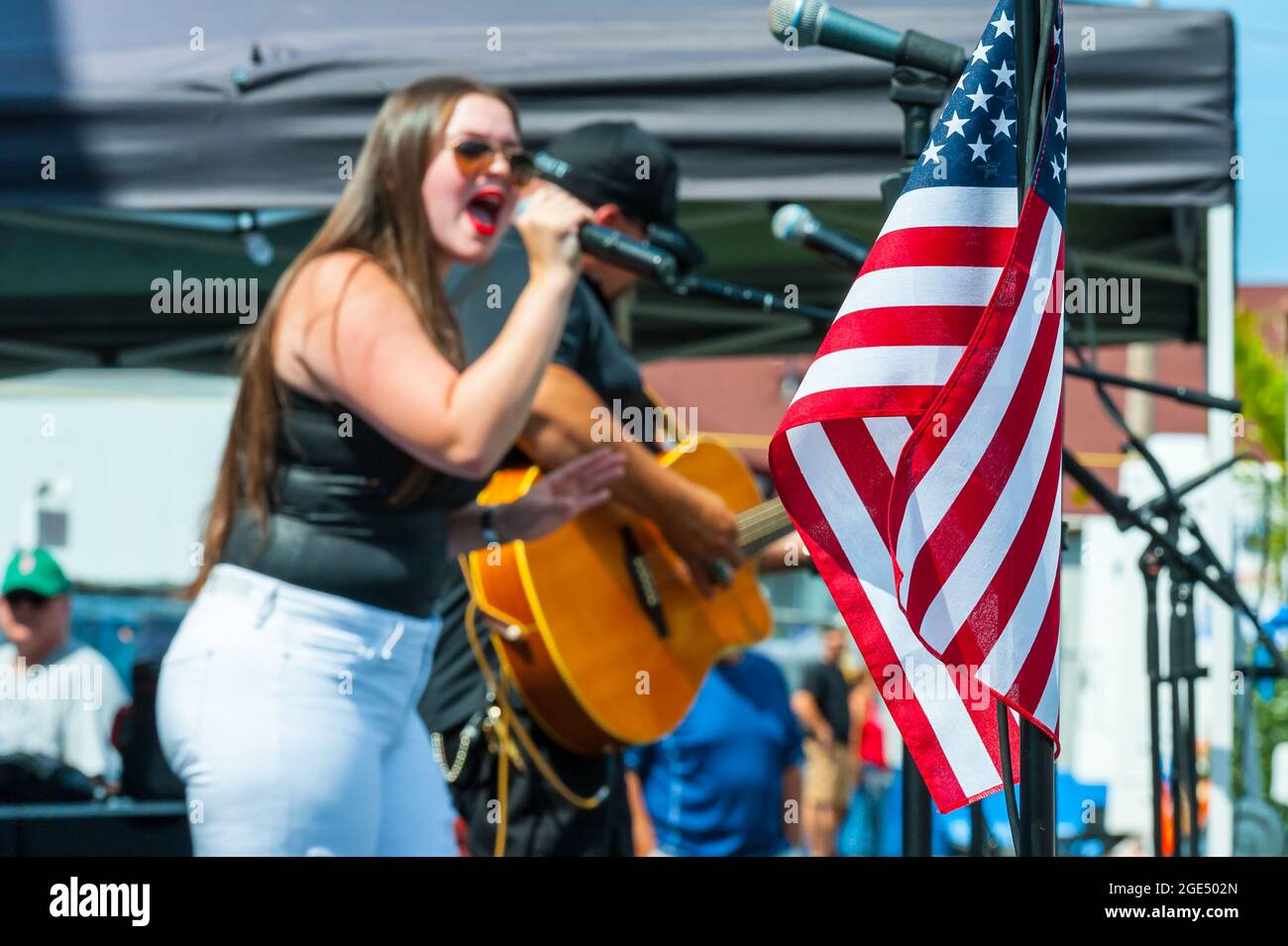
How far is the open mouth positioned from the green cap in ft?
12.2

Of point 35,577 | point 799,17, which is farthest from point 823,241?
point 35,577

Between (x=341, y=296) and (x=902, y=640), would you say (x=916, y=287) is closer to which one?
(x=902, y=640)

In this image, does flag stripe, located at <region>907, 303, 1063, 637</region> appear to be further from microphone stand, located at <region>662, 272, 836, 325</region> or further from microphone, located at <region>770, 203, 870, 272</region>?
microphone stand, located at <region>662, 272, 836, 325</region>

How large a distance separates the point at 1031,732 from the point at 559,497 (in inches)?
52.5

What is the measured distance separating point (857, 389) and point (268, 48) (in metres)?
2.31

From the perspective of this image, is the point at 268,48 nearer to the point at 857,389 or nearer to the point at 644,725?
the point at 644,725

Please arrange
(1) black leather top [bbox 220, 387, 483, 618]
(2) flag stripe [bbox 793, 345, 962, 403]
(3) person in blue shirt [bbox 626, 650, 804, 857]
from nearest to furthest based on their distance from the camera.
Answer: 1. (2) flag stripe [bbox 793, 345, 962, 403]
2. (1) black leather top [bbox 220, 387, 483, 618]
3. (3) person in blue shirt [bbox 626, 650, 804, 857]

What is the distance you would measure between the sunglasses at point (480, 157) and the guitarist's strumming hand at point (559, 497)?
0.50 m

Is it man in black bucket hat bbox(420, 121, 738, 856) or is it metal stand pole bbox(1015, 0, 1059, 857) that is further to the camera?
man in black bucket hat bbox(420, 121, 738, 856)

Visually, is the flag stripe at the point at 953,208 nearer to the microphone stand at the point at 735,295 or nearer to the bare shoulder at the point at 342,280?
the bare shoulder at the point at 342,280

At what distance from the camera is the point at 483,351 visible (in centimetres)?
302

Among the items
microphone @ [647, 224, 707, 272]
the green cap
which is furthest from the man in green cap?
microphone @ [647, 224, 707, 272]

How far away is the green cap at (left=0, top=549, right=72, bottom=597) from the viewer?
5.46 m

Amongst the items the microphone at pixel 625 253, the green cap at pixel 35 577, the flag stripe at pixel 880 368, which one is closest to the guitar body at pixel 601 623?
the microphone at pixel 625 253
